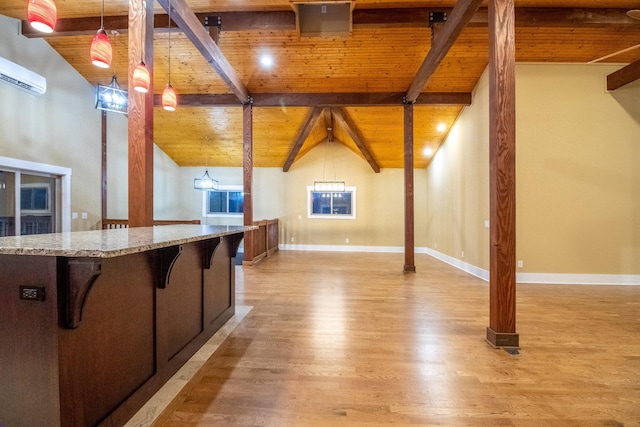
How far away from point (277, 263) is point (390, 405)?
17.4 feet

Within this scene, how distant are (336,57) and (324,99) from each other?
981 mm

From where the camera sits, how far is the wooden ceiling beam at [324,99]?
6.04m

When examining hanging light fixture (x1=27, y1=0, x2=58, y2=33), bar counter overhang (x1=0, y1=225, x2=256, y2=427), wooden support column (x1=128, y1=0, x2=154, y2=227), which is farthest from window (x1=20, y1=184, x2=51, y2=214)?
bar counter overhang (x1=0, y1=225, x2=256, y2=427)

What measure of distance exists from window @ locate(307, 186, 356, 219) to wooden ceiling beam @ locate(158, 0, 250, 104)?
15.6ft

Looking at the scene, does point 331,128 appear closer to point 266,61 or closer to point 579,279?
point 266,61

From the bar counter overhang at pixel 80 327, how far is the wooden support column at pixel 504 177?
8.41 ft

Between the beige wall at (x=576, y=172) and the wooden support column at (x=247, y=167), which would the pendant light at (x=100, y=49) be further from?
the beige wall at (x=576, y=172)

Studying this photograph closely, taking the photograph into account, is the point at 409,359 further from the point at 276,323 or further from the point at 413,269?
the point at 413,269

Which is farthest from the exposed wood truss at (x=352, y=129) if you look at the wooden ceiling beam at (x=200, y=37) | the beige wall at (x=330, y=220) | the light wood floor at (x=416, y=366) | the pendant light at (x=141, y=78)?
the pendant light at (x=141, y=78)

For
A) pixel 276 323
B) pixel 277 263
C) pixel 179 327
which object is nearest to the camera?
pixel 179 327

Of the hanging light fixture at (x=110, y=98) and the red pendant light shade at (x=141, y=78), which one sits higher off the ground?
the hanging light fixture at (x=110, y=98)

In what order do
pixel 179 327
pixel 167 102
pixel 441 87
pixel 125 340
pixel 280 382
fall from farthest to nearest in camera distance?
1. pixel 441 87
2. pixel 167 102
3. pixel 179 327
4. pixel 280 382
5. pixel 125 340

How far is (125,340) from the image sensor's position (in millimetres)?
1662

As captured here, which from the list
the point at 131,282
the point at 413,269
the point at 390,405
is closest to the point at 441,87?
the point at 413,269
